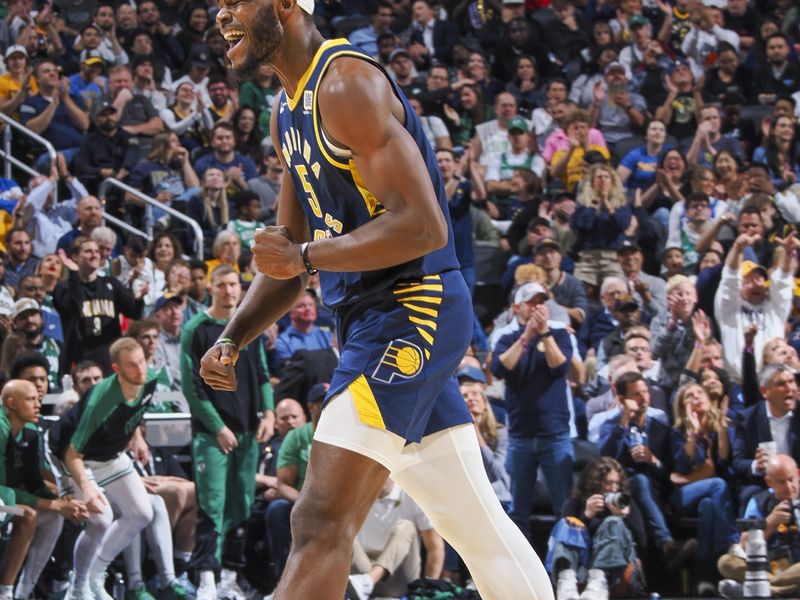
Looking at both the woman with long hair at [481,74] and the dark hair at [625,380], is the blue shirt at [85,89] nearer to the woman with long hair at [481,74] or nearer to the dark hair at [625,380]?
the woman with long hair at [481,74]

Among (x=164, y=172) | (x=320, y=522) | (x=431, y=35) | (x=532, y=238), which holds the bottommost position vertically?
(x=532, y=238)

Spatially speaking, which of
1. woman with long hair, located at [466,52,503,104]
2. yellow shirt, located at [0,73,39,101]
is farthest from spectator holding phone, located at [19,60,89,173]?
woman with long hair, located at [466,52,503,104]

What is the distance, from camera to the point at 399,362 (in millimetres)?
3414

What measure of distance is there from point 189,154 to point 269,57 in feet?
32.7

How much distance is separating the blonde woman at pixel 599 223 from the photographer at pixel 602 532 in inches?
135

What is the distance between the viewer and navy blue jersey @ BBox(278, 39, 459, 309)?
11.3 feet

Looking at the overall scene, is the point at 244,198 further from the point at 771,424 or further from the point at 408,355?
the point at 408,355

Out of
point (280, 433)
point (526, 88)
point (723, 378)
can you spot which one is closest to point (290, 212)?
point (280, 433)

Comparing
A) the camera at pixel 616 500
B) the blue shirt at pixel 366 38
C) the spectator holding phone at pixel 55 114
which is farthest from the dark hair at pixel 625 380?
the blue shirt at pixel 366 38

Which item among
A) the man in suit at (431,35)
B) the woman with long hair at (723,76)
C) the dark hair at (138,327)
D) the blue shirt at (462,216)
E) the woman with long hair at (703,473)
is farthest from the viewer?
the man in suit at (431,35)

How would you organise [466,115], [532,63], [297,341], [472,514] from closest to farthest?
1. [472,514]
2. [297,341]
3. [466,115]
4. [532,63]

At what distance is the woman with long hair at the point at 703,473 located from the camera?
8.51 m

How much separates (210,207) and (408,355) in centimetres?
903

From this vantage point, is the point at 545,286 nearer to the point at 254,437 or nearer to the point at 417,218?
the point at 254,437
